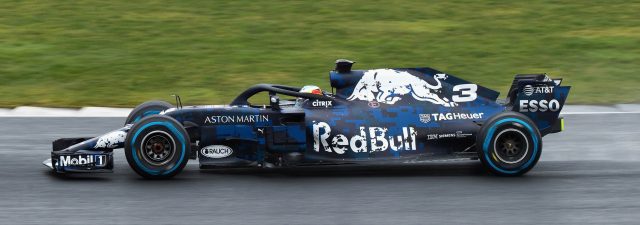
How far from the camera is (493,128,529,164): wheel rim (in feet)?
31.9

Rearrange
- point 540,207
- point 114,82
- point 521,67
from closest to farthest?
point 540,207 → point 114,82 → point 521,67

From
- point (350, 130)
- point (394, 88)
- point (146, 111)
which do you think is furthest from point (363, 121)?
A: point (146, 111)

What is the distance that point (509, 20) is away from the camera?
19359 mm

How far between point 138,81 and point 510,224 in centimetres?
861

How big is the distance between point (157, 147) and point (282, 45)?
8.41m

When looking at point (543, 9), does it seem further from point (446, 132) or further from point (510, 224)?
point (510, 224)

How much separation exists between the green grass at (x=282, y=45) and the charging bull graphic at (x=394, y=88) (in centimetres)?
458

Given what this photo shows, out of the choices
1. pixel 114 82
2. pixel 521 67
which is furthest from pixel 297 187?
pixel 521 67

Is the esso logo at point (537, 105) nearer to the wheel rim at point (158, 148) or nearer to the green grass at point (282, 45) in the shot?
the wheel rim at point (158, 148)

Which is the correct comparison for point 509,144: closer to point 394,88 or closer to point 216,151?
point 394,88

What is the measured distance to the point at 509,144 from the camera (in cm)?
977

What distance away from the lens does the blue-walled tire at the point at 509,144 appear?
9.66 metres

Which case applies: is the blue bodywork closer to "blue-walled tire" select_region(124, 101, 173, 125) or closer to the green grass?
"blue-walled tire" select_region(124, 101, 173, 125)

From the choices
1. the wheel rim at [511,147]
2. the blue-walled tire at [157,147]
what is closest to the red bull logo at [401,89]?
the wheel rim at [511,147]
